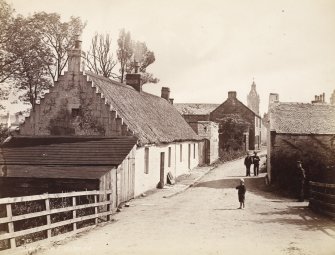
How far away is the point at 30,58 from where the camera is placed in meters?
32.0

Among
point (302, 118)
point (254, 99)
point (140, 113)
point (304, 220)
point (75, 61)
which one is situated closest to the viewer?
point (304, 220)

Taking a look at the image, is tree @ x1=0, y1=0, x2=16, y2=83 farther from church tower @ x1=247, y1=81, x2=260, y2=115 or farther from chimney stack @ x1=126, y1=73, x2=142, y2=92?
church tower @ x1=247, y1=81, x2=260, y2=115

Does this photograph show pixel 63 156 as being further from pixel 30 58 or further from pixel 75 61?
pixel 30 58

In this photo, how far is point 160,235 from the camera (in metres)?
11.5

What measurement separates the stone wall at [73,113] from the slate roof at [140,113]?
1.78 ft

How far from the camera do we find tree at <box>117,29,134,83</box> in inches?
1909

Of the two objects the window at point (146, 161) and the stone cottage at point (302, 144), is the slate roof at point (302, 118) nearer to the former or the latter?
the stone cottage at point (302, 144)

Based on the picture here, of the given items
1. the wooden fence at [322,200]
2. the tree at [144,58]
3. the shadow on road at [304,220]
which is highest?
the tree at [144,58]

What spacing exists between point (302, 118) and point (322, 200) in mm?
10789

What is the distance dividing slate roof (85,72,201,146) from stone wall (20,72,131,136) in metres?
0.54

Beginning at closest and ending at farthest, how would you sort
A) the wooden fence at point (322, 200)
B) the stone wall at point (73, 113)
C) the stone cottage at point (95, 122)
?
the wooden fence at point (322, 200)
the stone cottage at point (95, 122)
the stone wall at point (73, 113)

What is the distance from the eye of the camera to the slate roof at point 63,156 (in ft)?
54.7

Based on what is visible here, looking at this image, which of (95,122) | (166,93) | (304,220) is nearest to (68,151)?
(95,122)

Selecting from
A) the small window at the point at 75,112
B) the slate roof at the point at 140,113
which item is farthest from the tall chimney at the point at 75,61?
the small window at the point at 75,112
